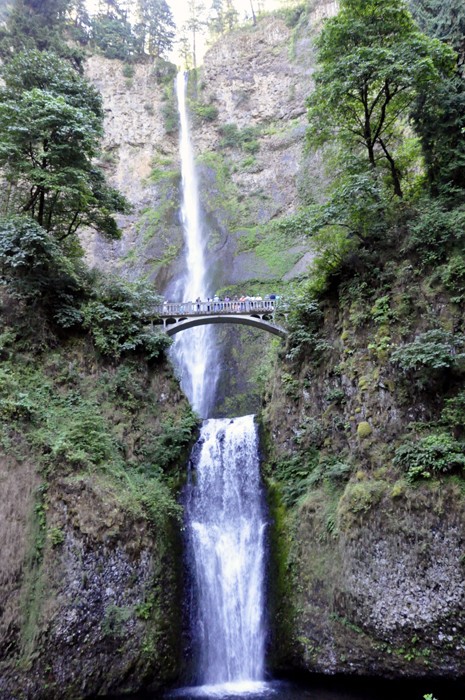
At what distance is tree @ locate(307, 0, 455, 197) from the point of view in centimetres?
1234

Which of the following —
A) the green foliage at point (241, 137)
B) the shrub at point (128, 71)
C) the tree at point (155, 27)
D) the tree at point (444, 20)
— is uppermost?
the tree at point (155, 27)

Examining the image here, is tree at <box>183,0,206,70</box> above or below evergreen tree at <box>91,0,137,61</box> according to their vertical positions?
above

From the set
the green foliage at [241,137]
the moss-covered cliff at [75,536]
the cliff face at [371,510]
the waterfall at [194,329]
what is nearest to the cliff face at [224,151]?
the green foliage at [241,137]

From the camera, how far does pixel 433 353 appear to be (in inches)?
404

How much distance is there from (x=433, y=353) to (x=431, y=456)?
2.48m

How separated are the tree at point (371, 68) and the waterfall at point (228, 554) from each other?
459 inches

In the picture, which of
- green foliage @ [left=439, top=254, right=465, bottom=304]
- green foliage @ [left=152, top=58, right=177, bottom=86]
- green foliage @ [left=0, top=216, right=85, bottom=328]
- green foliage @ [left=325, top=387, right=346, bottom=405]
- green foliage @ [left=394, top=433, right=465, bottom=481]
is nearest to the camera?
green foliage @ [left=394, top=433, right=465, bottom=481]

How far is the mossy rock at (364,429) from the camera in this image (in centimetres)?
1175

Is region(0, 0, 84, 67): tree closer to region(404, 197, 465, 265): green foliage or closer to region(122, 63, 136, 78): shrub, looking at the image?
region(122, 63, 136, 78): shrub

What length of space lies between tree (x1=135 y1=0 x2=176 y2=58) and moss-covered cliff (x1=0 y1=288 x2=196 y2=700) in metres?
44.3

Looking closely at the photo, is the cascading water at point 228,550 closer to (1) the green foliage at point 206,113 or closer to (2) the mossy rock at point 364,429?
(2) the mossy rock at point 364,429

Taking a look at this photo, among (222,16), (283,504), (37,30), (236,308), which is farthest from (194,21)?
(283,504)

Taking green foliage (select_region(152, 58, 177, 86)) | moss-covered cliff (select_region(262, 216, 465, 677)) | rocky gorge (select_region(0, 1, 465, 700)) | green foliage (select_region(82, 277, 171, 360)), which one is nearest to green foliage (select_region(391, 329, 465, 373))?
moss-covered cliff (select_region(262, 216, 465, 677))

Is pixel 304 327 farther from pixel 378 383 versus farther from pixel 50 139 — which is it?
pixel 50 139
